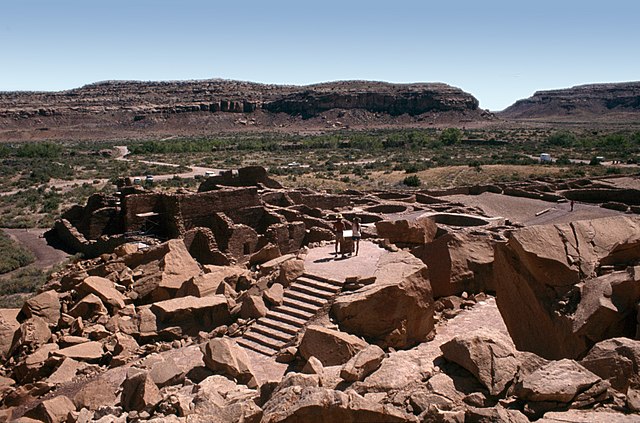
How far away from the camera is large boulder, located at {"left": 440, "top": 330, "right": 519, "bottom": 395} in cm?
630

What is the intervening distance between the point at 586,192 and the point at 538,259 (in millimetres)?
24696

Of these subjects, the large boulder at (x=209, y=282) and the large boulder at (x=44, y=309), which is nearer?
the large boulder at (x=44, y=309)

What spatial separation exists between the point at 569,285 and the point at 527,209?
66.9 feet

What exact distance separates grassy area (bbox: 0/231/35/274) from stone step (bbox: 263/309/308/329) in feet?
39.9

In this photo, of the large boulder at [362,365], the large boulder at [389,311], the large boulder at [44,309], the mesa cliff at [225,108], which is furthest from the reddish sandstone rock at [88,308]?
the mesa cliff at [225,108]

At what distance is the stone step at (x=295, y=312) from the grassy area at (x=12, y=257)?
481 inches

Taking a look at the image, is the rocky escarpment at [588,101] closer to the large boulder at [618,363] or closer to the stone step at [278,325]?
the stone step at [278,325]

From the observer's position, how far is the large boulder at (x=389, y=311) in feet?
34.9

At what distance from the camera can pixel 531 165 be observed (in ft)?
157

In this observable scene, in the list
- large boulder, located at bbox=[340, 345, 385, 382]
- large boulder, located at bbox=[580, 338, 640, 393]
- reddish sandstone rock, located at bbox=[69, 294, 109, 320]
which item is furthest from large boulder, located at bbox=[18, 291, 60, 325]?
large boulder, located at bbox=[580, 338, 640, 393]

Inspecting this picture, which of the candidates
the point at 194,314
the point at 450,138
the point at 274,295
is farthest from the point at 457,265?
the point at 450,138

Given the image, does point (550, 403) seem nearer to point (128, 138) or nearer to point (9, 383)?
point (9, 383)

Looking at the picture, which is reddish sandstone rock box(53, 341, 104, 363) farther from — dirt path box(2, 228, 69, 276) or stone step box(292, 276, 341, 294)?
dirt path box(2, 228, 69, 276)

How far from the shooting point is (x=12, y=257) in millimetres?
20266
